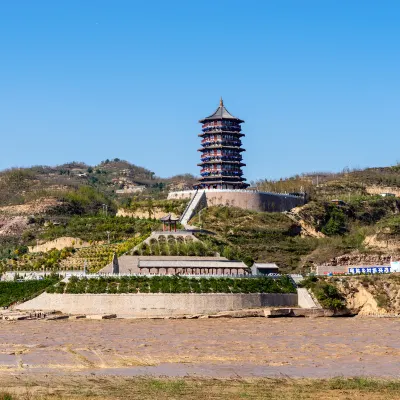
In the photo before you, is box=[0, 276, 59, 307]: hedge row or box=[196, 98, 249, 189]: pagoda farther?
box=[196, 98, 249, 189]: pagoda

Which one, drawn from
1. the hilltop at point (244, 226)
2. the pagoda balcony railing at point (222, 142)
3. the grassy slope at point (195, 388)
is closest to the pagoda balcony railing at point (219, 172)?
the pagoda balcony railing at point (222, 142)

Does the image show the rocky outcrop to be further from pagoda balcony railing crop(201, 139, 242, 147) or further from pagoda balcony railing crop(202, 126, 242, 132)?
pagoda balcony railing crop(202, 126, 242, 132)

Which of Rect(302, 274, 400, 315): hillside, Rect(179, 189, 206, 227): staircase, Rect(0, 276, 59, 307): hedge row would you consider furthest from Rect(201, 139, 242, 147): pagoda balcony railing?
Rect(0, 276, 59, 307): hedge row

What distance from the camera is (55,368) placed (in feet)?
158

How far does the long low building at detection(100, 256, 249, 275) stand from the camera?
87.4 metres

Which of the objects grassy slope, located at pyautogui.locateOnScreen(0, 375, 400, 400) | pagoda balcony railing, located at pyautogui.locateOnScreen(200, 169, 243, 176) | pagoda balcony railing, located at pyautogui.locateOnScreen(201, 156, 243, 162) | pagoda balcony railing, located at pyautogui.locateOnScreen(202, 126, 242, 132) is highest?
pagoda balcony railing, located at pyautogui.locateOnScreen(202, 126, 242, 132)

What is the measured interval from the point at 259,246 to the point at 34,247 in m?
30.1

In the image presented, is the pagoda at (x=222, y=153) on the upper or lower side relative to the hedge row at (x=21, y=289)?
upper

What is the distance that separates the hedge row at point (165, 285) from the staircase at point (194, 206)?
2938 centimetres

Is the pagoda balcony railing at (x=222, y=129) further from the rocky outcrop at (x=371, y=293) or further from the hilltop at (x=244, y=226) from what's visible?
the rocky outcrop at (x=371, y=293)

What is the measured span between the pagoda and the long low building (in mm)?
31082

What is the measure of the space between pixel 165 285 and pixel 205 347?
78.4 ft

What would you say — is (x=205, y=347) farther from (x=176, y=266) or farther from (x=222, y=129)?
(x=222, y=129)

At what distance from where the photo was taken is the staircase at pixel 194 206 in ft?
374
